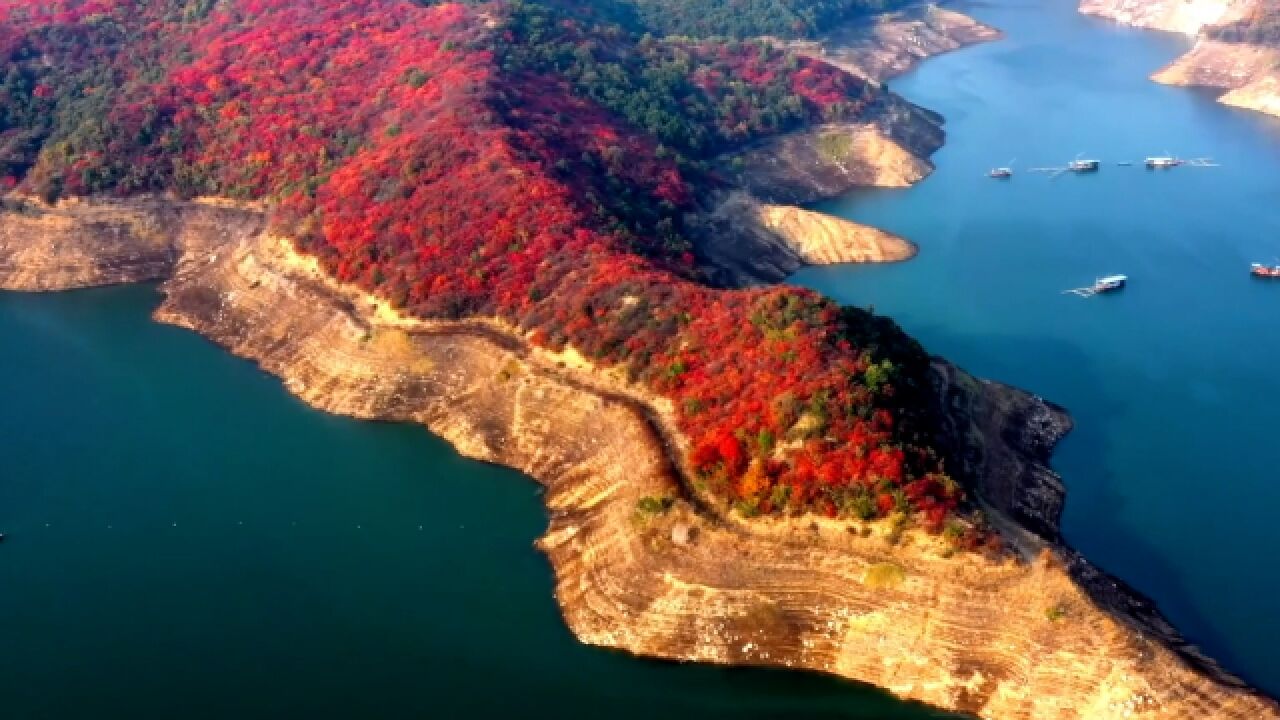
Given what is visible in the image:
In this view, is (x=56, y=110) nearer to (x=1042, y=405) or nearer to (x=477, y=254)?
(x=477, y=254)

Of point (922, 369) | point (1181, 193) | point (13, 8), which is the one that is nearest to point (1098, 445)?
point (922, 369)

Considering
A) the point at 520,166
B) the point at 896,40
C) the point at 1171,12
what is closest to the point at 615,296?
the point at 520,166

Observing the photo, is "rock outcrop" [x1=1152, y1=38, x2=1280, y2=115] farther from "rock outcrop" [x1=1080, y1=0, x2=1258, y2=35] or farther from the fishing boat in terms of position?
the fishing boat

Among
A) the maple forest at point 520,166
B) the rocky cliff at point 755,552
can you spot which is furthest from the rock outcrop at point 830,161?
the rocky cliff at point 755,552

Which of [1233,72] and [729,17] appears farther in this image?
[729,17]

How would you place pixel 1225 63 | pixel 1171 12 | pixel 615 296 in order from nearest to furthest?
pixel 615 296
pixel 1225 63
pixel 1171 12

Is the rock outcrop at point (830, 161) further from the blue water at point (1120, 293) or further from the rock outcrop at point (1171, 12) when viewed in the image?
the rock outcrop at point (1171, 12)

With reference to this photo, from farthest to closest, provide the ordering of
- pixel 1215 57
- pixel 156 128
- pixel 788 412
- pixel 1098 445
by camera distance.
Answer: pixel 1215 57 < pixel 156 128 < pixel 1098 445 < pixel 788 412

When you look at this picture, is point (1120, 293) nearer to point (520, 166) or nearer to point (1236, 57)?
point (520, 166)
